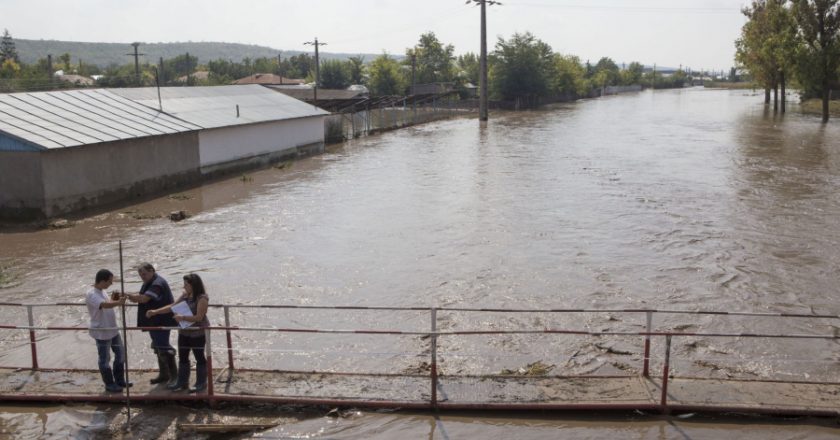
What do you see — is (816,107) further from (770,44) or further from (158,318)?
(158,318)

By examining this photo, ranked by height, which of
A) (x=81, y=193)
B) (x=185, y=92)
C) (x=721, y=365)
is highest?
(x=185, y=92)

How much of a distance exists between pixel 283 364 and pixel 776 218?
16.5m

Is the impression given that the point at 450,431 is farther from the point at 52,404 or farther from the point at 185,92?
the point at 185,92

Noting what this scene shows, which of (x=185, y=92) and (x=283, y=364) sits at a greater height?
(x=185, y=92)

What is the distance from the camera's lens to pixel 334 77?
103750 millimetres

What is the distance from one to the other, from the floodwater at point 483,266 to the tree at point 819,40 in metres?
18.7

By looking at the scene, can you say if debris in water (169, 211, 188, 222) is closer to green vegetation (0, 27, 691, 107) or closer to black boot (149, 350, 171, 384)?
black boot (149, 350, 171, 384)

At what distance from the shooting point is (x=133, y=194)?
24375 millimetres

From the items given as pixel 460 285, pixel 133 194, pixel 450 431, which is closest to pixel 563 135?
pixel 133 194

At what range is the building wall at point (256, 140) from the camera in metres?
29.4

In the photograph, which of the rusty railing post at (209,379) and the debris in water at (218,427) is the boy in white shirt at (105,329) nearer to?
the rusty railing post at (209,379)

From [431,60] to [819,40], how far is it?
6748cm

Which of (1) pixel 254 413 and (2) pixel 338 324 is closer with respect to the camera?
(1) pixel 254 413

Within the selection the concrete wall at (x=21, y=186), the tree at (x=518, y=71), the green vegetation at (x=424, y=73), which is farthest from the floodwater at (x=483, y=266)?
the tree at (x=518, y=71)
